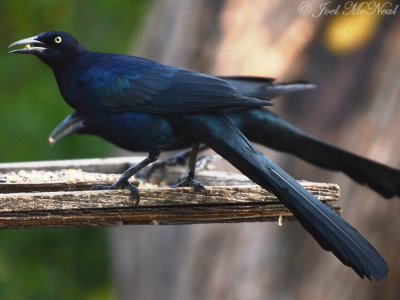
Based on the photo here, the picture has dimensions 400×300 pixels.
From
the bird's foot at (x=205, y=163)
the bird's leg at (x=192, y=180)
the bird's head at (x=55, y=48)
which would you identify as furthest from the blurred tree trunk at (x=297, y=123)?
the bird's head at (x=55, y=48)

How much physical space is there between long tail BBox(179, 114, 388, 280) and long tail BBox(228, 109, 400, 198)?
1.55m

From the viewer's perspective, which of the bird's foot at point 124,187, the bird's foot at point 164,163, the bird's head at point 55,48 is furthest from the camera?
the bird's foot at point 164,163

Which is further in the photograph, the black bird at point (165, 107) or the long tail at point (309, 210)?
the black bird at point (165, 107)

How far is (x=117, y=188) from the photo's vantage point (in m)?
4.77

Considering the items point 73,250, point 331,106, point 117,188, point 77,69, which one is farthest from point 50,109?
point 117,188

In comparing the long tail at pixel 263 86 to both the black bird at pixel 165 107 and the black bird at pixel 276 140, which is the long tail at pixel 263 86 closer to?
the black bird at pixel 276 140

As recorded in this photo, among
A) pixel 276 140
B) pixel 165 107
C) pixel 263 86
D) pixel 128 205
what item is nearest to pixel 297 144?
pixel 276 140

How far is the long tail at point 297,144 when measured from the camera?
626 cm

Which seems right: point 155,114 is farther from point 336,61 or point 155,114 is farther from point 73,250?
point 73,250

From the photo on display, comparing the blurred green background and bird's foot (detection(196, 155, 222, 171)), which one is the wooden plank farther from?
the blurred green background

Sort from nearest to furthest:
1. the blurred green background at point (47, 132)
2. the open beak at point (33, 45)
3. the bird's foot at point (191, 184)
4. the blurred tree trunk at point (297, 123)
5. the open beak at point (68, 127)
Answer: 1. the bird's foot at point (191, 184)
2. the open beak at point (33, 45)
3. the open beak at point (68, 127)
4. the blurred tree trunk at point (297, 123)
5. the blurred green background at point (47, 132)

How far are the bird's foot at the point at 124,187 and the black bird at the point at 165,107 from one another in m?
0.01

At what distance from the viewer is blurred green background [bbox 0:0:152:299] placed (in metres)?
9.79

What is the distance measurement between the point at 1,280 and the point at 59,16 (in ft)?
10.8
